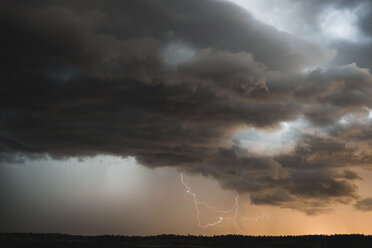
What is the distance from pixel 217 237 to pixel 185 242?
34.3ft

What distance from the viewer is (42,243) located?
93.2m

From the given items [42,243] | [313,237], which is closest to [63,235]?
[42,243]

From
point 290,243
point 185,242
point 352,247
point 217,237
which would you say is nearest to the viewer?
point 352,247

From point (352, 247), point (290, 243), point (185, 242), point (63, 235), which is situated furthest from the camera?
point (63, 235)

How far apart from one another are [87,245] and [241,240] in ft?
116

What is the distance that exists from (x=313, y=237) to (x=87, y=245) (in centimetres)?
5167

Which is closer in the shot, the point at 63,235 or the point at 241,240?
the point at 241,240

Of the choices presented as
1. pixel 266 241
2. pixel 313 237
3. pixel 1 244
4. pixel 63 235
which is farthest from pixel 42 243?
pixel 313 237

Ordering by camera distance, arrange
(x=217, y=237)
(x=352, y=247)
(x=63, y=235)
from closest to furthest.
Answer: (x=352, y=247)
(x=217, y=237)
(x=63, y=235)

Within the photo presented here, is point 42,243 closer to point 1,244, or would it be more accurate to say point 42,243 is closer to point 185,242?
point 1,244

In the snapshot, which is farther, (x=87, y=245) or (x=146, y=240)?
(x=146, y=240)

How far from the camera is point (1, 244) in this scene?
87750 mm

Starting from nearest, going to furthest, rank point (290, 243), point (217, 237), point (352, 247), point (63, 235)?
point (352, 247) → point (290, 243) → point (217, 237) → point (63, 235)

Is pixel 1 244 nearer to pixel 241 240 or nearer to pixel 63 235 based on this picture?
pixel 63 235
